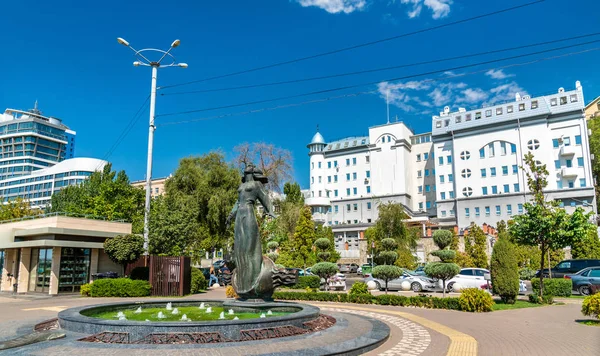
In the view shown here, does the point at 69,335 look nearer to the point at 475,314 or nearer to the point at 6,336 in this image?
the point at 6,336

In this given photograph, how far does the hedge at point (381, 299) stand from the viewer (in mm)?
16203

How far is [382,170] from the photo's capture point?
2680 inches

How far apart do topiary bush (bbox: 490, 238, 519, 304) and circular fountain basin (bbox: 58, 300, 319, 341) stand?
9671 mm

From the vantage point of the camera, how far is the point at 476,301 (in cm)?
1508

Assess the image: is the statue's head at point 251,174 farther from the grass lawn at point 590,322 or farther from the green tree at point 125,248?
the green tree at point 125,248

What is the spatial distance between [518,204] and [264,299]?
1946 inches

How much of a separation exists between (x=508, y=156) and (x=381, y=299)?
148 ft

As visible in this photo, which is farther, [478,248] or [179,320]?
[478,248]

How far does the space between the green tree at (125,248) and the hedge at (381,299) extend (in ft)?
28.7

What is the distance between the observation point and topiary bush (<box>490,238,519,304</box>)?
1702cm

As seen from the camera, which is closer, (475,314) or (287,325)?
(287,325)

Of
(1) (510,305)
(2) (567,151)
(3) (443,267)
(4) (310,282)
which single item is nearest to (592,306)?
(1) (510,305)

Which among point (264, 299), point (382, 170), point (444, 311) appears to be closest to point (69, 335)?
point (264, 299)

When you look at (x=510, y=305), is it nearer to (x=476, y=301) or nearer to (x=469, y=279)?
(x=476, y=301)
